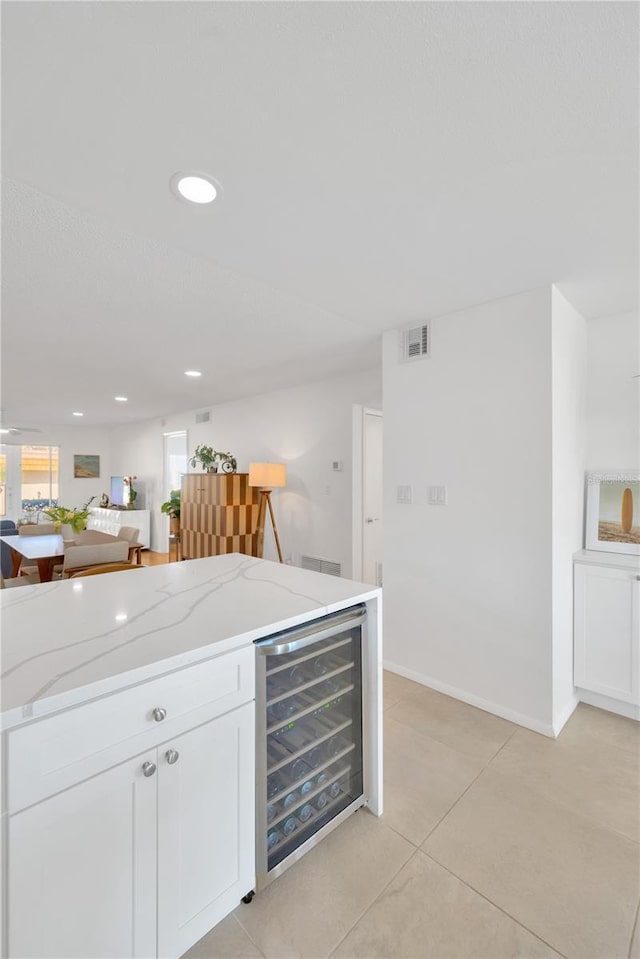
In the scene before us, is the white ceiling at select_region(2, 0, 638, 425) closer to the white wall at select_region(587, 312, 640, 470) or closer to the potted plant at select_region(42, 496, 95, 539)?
the white wall at select_region(587, 312, 640, 470)

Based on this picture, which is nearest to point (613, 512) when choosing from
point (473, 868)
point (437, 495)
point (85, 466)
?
point (437, 495)

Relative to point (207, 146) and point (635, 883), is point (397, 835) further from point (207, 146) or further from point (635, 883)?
point (207, 146)

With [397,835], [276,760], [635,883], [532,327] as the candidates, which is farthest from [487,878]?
[532,327]

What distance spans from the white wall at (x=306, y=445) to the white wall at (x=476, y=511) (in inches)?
53.3

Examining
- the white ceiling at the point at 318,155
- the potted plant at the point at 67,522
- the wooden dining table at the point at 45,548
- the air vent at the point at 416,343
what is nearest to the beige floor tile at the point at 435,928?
the white ceiling at the point at 318,155

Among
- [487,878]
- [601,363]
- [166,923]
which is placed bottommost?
[487,878]

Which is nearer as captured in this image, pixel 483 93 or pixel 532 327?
pixel 483 93

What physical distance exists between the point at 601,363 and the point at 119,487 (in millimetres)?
8571

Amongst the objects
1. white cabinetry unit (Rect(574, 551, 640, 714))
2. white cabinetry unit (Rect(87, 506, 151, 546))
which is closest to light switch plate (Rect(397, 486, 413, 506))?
white cabinetry unit (Rect(574, 551, 640, 714))

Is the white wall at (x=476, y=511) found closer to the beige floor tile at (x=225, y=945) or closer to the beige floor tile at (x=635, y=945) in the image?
the beige floor tile at (x=635, y=945)

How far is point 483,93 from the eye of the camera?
3.78ft

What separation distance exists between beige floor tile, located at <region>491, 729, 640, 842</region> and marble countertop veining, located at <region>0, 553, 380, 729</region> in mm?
1257

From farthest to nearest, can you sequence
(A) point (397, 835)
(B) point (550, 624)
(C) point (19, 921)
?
(B) point (550, 624) → (A) point (397, 835) → (C) point (19, 921)

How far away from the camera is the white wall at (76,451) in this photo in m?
8.34
